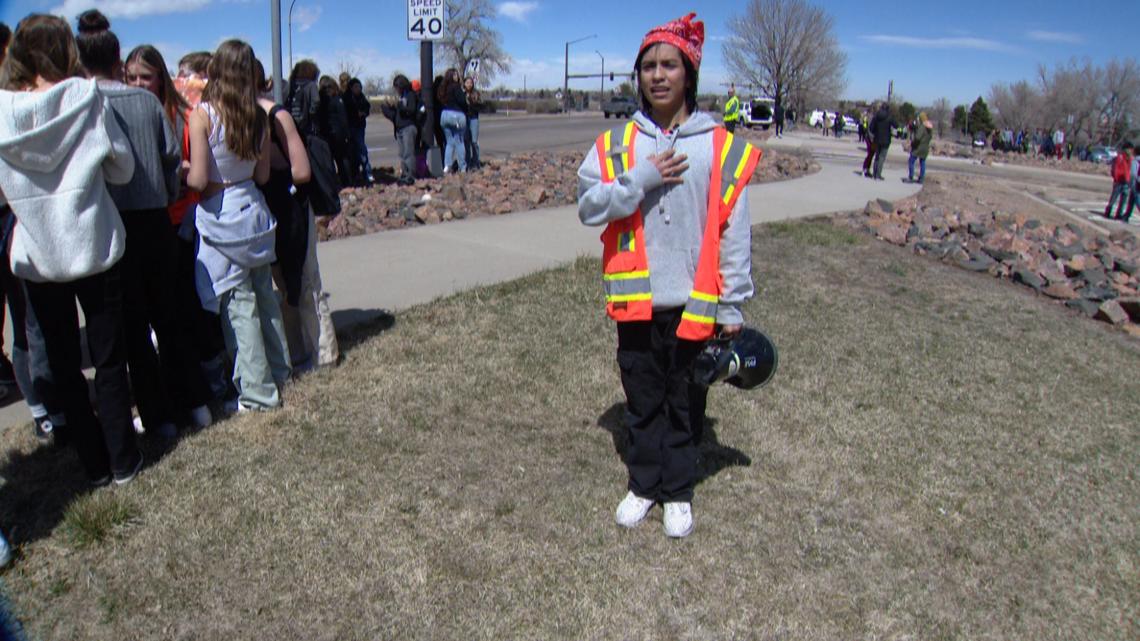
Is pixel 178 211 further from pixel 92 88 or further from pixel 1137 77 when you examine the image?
pixel 1137 77

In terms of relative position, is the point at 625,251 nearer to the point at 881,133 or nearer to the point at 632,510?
the point at 632,510

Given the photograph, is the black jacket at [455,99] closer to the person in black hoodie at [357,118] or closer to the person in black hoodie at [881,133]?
the person in black hoodie at [357,118]

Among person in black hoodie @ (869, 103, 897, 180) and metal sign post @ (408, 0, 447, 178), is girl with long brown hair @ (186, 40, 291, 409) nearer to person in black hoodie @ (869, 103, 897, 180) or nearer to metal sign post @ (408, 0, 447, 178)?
metal sign post @ (408, 0, 447, 178)

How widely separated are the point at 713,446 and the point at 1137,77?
8133cm

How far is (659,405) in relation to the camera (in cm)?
326

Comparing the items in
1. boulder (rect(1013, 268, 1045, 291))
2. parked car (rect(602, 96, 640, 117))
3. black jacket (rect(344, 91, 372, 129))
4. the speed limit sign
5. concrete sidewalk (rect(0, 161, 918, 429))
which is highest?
the speed limit sign

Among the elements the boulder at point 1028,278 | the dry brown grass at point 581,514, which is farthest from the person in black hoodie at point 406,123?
the boulder at point 1028,278

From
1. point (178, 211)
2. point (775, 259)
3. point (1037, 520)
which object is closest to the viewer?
point (1037, 520)

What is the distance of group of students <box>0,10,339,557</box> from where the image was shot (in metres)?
2.99

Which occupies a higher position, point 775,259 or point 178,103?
point 178,103

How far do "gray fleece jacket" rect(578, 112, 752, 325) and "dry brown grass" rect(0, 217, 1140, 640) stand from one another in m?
1.02

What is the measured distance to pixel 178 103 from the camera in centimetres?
388

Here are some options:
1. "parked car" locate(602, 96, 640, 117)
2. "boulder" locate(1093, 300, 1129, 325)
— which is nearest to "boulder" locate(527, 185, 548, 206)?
"boulder" locate(1093, 300, 1129, 325)

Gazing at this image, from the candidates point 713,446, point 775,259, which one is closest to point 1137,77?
point 775,259
